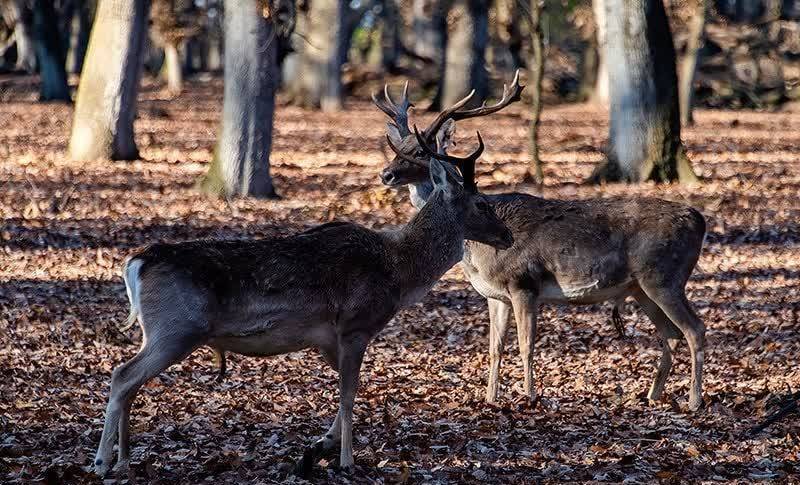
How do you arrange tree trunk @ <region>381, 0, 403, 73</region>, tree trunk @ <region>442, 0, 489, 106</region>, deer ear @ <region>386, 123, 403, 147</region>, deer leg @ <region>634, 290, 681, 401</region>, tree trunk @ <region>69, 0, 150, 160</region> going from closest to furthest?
deer leg @ <region>634, 290, 681, 401</region>, deer ear @ <region>386, 123, 403, 147</region>, tree trunk @ <region>69, 0, 150, 160</region>, tree trunk @ <region>442, 0, 489, 106</region>, tree trunk @ <region>381, 0, 403, 73</region>

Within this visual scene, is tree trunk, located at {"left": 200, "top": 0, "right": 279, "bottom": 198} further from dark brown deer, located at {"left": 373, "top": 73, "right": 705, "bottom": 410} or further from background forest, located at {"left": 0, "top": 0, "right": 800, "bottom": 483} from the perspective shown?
dark brown deer, located at {"left": 373, "top": 73, "right": 705, "bottom": 410}

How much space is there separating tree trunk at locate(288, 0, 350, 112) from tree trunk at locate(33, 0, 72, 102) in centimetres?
673

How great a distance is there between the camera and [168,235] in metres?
14.9

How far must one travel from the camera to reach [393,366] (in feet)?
35.4

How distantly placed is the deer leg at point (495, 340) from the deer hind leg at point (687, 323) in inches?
46.9

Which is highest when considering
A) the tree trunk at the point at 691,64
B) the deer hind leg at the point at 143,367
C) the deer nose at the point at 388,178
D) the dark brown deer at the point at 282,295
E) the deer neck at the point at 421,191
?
the tree trunk at the point at 691,64

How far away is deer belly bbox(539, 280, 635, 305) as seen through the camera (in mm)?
9703

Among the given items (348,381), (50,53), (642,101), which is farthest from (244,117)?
Result: (50,53)

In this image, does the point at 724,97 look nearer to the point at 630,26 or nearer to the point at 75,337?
the point at 630,26

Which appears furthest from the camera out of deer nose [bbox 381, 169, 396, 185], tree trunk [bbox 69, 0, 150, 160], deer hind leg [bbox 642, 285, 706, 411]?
tree trunk [bbox 69, 0, 150, 160]

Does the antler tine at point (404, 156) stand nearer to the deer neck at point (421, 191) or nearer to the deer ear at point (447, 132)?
the deer neck at point (421, 191)

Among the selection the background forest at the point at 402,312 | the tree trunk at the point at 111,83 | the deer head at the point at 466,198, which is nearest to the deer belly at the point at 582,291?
the background forest at the point at 402,312

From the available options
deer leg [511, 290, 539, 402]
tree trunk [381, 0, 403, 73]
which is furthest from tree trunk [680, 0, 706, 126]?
tree trunk [381, 0, 403, 73]

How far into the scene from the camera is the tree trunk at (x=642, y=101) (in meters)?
18.0
